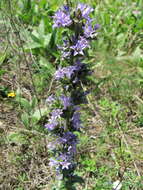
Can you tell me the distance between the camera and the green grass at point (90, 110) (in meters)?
2.71

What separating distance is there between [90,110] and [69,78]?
5.22 ft

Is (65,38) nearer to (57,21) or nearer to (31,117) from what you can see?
(57,21)

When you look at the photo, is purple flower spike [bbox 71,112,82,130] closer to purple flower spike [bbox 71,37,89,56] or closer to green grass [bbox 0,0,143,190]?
purple flower spike [bbox 71,37,89,56]

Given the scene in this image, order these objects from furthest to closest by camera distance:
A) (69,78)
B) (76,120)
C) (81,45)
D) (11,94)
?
(11,94) → (76,120) → (69,78) → (81,45)

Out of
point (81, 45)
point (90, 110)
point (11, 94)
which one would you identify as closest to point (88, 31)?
point (81, 45)

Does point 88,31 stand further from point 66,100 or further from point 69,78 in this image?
point 66,100

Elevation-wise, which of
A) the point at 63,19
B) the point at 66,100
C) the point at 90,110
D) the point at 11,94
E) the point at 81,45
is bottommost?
the point at 90,110

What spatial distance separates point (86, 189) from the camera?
2.54m

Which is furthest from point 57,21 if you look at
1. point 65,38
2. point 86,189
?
point 86,189

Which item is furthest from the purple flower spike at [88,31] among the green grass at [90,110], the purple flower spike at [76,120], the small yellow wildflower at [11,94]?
the small yellow wildflower at [11,94]

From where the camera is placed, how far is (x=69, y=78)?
1.91 metres

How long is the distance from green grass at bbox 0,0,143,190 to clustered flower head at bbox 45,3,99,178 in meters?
0.52

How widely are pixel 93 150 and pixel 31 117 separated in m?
0.80

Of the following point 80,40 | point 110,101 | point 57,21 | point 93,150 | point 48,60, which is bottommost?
point 93,150
